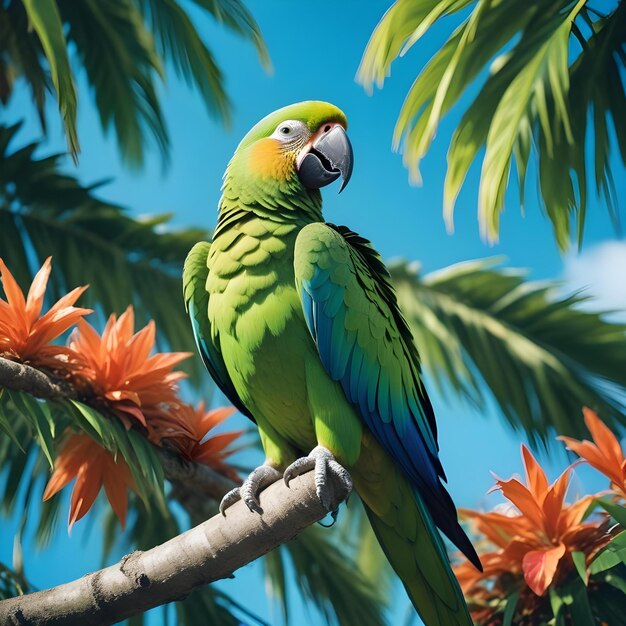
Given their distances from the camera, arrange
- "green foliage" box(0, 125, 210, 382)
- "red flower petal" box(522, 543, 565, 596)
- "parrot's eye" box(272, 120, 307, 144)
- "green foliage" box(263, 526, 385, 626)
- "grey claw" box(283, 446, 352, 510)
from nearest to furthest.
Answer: "grey claw" box(283, 446, 352, 510), "red flower petal" box(522, 543, 565, 596), "parrot's eye" box(272, 120, 307, 144), "green foliage" box(263, 526, 385, 626), "green foliage" box(0, 125, 210, 382)

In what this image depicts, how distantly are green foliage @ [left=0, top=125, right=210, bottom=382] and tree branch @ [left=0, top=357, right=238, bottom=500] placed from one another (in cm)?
102

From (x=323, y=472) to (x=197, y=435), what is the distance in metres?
0.44

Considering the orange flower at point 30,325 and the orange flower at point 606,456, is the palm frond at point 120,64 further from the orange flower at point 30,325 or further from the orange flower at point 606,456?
the orange flower at point 606,456

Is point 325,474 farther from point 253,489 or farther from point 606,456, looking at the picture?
point 606,456

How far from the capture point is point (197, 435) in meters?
1.68

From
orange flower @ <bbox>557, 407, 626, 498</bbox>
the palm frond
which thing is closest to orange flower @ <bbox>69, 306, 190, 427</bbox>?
orange flower @ <bbox>557, 407, 626, 498</bbox>

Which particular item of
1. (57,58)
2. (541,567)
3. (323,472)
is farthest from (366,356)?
(57,58)

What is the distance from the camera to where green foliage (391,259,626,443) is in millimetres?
2648

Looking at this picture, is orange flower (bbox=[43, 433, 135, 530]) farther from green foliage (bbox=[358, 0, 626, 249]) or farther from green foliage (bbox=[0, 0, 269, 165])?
green foliage (bbox=[0, 0, 269, 165])

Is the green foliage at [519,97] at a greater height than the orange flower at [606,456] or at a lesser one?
greater

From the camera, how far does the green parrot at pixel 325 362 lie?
4.82 ft

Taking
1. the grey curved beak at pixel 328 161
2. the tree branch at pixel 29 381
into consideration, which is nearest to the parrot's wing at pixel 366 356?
the grey curved beak at pixel 328 161

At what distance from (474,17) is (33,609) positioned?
4.29 ft

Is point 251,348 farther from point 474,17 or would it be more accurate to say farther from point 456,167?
point 474,17
